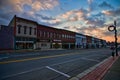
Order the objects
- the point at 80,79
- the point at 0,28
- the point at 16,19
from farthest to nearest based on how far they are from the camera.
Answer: the point at 16,19 < the point at 0,28 < the point at 80,79

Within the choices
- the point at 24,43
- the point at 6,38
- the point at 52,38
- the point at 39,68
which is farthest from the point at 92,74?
the point at 52,38

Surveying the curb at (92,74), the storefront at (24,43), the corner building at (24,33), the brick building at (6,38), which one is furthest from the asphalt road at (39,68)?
the corner building at (24,33)

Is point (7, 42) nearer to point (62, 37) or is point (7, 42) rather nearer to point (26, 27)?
point (26, 27)

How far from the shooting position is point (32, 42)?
48.4m

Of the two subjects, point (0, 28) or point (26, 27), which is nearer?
point (0, 28)

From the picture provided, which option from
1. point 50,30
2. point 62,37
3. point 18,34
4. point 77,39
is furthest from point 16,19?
point 77,39

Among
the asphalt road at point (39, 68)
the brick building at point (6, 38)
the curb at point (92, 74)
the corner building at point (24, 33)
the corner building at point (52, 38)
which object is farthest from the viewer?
the corner building at point (52, 38)

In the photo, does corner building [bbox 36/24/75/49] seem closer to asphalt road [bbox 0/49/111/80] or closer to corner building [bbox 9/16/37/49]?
corner building [bbox 9/16/37/49]

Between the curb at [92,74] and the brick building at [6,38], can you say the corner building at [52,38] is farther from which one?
the curb at [92,74]

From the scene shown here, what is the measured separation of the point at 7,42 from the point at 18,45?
3794 mm

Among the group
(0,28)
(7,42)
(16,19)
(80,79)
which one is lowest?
(80,79)

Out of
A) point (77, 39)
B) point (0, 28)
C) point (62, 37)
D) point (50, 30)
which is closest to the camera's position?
point (0, 28)

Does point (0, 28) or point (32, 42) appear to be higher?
point (0, 28)

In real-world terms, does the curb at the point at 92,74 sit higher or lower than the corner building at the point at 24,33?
lower
